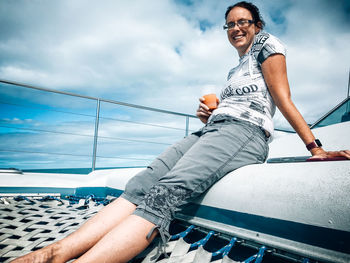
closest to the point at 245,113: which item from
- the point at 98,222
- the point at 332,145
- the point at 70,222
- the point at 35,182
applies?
the point at 332,145

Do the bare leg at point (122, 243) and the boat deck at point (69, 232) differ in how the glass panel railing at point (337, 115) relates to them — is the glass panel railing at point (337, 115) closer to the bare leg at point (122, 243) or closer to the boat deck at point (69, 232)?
the boat deck at point (69, 232)

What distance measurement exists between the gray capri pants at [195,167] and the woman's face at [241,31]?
0.39 meters

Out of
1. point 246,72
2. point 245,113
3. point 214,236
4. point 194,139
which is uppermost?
point 246,72

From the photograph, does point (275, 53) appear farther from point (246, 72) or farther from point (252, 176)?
point (252, 176)

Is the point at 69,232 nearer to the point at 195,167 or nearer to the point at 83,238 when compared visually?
the point at 83,238

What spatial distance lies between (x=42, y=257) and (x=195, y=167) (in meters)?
0.48

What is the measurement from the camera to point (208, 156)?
28.0 inches

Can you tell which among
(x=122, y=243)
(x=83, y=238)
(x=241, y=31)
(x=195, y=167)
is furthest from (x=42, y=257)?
(x=241, y=31)

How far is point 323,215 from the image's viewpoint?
0.46 meters

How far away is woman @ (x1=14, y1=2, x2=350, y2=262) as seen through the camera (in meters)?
0.60

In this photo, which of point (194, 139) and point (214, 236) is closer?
point (214, 236)

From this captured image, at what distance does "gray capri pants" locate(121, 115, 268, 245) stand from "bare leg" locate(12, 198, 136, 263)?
5 centimetres

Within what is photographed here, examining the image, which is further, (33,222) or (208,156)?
(33,222)

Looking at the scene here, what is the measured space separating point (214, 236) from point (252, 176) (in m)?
0.22
